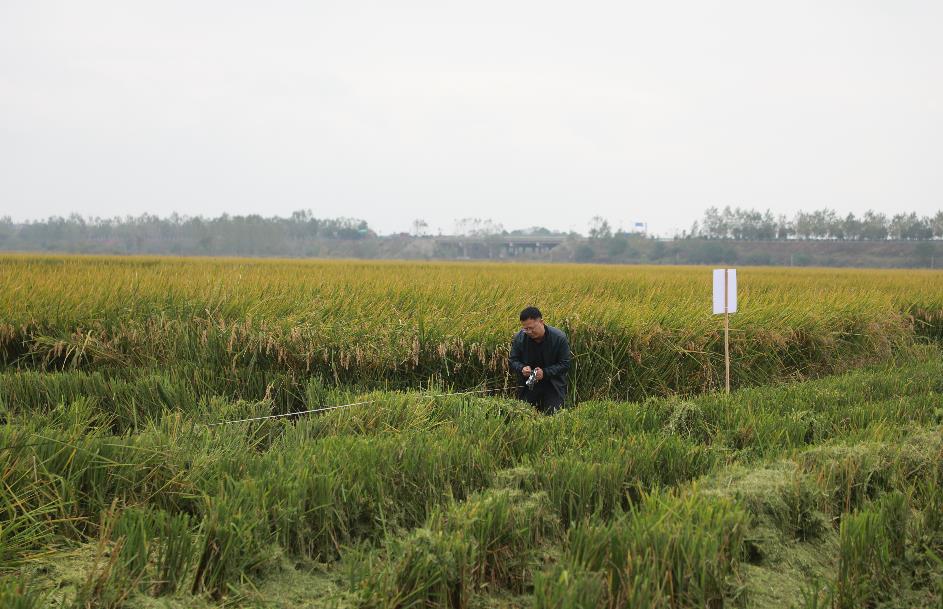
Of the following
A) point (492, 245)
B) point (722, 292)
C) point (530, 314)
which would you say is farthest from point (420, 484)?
point (492, 245)

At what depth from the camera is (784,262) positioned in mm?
87812

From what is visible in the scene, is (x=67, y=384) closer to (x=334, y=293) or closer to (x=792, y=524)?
(x=334, y=293)

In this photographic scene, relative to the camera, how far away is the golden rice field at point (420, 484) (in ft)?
8.57

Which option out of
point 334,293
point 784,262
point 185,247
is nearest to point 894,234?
point 784,262

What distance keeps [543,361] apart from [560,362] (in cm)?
17

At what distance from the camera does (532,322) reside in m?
5.91

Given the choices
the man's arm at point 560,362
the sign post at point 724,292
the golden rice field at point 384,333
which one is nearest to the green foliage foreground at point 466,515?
the man's arm at point 560,362

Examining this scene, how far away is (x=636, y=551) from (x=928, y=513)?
1.50 metres

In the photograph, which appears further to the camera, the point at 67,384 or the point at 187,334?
the point at 187,334

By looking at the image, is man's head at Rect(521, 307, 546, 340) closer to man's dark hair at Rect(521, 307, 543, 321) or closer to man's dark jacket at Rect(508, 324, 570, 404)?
man's dark hair at Rect(521, 307, 543, 321)

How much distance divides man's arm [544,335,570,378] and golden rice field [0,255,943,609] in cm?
59

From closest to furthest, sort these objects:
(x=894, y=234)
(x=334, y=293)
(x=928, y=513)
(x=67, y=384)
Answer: (x=928, y=513)
(x=67, y=384)
(x=334, y=293)
(x=894, y=234)

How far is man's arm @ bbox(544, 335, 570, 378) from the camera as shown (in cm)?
605

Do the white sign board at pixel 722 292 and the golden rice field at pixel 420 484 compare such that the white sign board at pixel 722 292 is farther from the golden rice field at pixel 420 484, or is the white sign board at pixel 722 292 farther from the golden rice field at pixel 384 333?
the golden rice field at pixel 420 484
